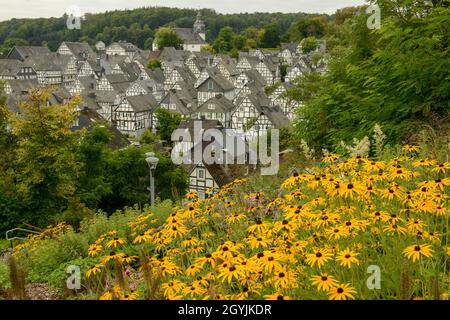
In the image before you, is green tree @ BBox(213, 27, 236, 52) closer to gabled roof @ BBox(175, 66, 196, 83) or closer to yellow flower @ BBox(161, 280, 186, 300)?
gabled roof @ BBox(175, 66, 196, 83)

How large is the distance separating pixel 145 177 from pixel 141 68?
233ft

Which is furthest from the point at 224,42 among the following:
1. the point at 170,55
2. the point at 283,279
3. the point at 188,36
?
the point at 283,279

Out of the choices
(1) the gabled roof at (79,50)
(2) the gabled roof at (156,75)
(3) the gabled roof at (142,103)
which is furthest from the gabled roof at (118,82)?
(1) the gabled roof at (79,50)

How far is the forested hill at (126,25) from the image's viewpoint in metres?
156

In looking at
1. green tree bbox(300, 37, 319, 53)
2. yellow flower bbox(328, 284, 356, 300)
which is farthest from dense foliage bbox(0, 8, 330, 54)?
yellow flower bbox(328, 284, 356, 300)

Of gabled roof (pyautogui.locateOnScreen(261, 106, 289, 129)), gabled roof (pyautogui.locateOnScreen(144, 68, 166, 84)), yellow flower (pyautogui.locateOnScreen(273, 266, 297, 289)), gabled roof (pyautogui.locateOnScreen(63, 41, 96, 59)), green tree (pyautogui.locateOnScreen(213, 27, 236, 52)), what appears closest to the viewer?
yellow flower (pyautogui.locateOnScreen(273, 266, 297, 289))

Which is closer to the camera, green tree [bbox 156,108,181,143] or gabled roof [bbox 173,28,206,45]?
green tree [bbox 156,108,181,143]

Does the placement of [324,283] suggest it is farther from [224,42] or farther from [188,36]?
[188,36]

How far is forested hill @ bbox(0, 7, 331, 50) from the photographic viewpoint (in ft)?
513

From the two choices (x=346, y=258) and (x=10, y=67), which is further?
(x=10, y=67)

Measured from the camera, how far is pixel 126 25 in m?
175

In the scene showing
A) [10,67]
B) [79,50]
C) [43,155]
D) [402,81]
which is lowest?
[43,155]
